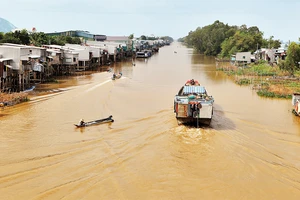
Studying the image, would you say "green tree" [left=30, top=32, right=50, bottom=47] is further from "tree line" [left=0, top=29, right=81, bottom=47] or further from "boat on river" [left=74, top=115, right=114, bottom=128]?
"boat on river" [left=74, top=115, right=114, bottom=128]

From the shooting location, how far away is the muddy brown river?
1035cm

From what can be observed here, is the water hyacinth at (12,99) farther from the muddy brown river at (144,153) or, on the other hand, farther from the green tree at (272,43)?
the green tree at (272,43)

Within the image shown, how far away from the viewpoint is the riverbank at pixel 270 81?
26219mm

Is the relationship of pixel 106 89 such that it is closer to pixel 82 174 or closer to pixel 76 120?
pixel 76 120

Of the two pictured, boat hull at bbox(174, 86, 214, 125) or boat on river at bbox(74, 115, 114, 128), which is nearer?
boat hull at bbox(174, 86, 214, 125)

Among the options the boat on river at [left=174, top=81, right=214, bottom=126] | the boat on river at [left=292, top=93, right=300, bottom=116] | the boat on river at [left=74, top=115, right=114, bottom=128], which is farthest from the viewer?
the boat on river at [left=292, top=93, right=300, bottom=116]

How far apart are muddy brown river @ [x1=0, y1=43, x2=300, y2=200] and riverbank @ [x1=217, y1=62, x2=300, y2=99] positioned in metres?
3.68

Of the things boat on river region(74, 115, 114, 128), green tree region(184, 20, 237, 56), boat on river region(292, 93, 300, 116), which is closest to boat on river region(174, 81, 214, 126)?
boat on river region(74, 115, 114, 128)

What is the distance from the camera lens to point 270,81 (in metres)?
31.6

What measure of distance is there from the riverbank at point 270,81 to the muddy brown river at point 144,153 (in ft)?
12.1

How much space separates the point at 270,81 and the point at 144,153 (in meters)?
22.5

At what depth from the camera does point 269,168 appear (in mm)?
12141

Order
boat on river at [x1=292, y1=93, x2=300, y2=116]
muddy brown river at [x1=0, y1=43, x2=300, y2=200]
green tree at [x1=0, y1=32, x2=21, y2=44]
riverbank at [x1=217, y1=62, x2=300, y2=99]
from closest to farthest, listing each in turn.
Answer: muddy brown river at [x1=0, y1=43, x2=300, y2=200], boat on river at [x1=292, y1=93, x2=300, y2=116], riverbank at [x1=217, y1=62, x2=300, y2=99], green tree at [x1=0, y1=32, x2=21, y2=44]

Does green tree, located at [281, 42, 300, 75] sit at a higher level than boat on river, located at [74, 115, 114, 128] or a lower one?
higher
